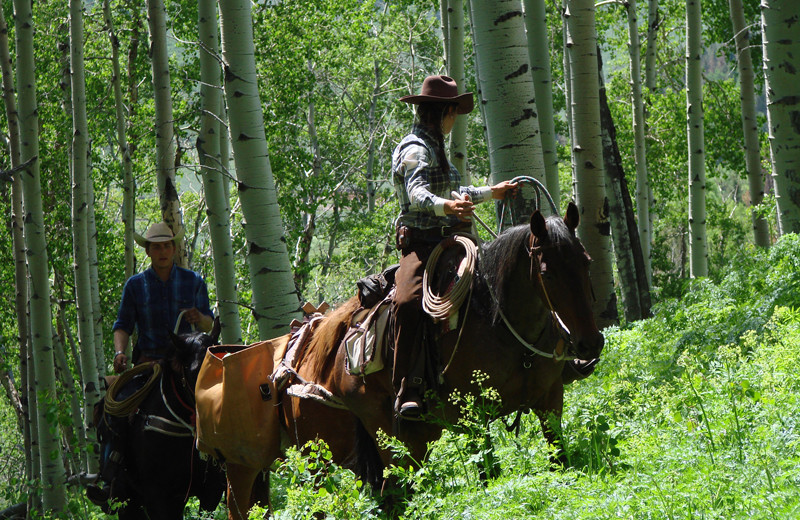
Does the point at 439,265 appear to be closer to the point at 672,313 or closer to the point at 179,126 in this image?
the point at 672,313

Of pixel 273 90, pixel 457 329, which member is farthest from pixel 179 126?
pixel 457 329

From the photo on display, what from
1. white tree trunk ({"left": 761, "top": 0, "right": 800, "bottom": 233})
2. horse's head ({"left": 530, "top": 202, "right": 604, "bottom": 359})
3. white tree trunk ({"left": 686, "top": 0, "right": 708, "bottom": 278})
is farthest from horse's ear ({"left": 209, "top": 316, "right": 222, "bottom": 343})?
white tree trunk ({"left": 686, "top": 0, "right": 708, "bottom": 278})

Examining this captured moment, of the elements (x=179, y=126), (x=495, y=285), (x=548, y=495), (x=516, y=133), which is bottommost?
(x=548, y=495)

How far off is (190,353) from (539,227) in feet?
10.2

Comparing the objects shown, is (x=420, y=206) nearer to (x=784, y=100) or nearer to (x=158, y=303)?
(x=158, y=303)

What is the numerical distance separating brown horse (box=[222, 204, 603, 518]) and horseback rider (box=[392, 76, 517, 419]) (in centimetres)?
16

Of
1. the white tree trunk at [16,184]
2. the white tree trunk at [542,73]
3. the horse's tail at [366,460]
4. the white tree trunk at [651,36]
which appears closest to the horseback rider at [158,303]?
the horse's tail at [366,460]

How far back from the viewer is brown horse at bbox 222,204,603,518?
16.3ft

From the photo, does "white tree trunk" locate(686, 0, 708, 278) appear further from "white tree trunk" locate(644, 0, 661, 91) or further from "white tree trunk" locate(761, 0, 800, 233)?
"white tree trunk" locate(761, 0, 800, 233)

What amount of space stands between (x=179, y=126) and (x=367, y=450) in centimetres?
1705

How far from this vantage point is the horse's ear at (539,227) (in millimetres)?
4988

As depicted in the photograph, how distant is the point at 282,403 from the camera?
249 inches

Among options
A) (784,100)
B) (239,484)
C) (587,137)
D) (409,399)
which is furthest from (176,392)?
(784,100)

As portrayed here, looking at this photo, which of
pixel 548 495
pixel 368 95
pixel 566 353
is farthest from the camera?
pixel 368 95
